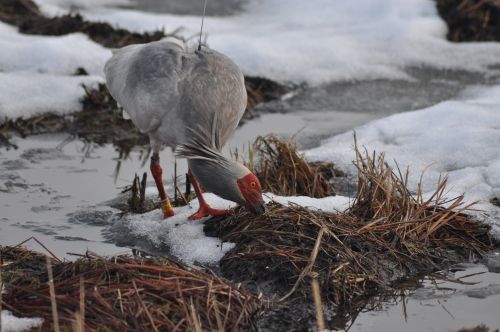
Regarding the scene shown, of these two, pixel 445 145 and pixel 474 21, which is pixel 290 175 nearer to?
pixel 445 145

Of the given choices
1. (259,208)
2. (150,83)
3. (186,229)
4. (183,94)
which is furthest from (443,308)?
(150,83)

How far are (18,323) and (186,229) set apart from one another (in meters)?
1.86

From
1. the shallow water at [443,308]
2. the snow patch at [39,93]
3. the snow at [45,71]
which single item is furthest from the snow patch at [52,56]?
the shallow water at [443,308]

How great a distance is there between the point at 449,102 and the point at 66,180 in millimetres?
3666

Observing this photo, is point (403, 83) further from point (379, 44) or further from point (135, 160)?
point (135, 160)

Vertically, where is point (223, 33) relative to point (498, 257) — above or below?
above

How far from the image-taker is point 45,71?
894 cm

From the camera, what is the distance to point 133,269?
15.1 ft

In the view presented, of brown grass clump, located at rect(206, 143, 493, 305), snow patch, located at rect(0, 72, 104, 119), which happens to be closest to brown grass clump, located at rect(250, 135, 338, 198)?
brown grass clump, located at rect(206, 143, 493, 305)

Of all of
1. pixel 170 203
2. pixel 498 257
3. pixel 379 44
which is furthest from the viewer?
pixel 379 44

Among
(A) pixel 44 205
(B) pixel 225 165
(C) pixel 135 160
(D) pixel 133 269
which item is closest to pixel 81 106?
(C) pixel 135 160

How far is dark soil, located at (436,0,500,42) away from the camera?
10758 millimetres

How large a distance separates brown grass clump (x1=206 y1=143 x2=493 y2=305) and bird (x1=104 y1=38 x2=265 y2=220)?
0.23 meters

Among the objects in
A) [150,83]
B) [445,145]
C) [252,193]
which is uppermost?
[150,83]
